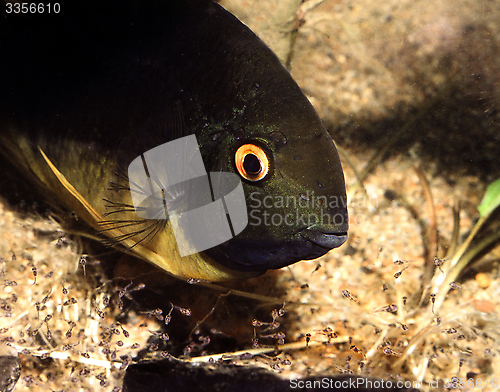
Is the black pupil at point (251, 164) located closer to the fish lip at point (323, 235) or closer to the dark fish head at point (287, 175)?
the dark fish head at point (287, 175)

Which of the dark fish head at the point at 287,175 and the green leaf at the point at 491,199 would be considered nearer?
the dark fish head at the point at 287,175

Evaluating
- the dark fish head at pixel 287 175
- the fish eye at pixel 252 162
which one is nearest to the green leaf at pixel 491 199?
the dark fish head at pixel 287 175

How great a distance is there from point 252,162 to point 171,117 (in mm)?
458

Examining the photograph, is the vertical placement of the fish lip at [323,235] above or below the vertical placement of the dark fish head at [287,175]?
below

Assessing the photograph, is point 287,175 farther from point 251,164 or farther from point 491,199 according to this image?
point 491,199

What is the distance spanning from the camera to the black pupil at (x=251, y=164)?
1.19 meters

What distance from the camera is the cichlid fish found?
3.92 ft

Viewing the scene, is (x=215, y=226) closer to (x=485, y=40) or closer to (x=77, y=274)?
(x=77, y=274)

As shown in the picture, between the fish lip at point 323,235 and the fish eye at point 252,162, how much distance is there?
298mm

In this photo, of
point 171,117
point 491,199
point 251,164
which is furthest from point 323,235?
point 491,199

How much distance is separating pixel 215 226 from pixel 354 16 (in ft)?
8.46

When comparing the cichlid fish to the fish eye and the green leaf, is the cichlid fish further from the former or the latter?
the green leaf

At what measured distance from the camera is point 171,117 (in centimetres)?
134

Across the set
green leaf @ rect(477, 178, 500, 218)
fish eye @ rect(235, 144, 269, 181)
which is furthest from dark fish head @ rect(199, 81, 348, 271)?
green leaf @ rect(477, 178, 500, 218)
